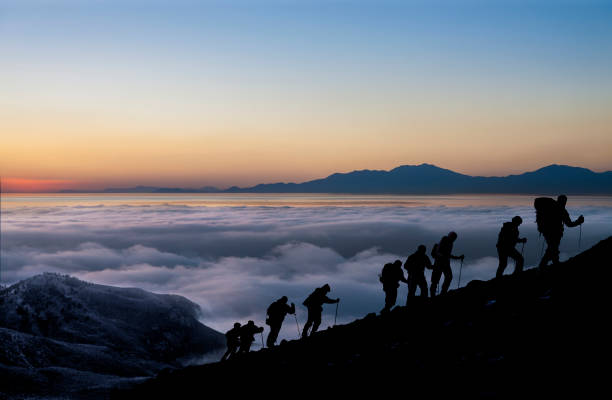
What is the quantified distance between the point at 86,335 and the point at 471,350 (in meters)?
81.4

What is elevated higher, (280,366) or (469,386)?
(469,386)

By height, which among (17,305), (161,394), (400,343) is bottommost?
(17,305)

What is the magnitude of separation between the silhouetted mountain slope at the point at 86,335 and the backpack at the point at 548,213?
97.4 ft

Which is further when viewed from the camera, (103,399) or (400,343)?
(103,399)

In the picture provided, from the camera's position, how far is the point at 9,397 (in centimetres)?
2861

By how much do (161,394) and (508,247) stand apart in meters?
13.1

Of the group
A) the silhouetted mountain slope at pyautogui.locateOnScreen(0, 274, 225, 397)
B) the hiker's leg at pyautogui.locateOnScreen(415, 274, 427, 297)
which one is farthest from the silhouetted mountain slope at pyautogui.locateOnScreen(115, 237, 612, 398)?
the silhouetted mountain slope at pyautogui.locateOnScreen(0, 274, 225, 397)

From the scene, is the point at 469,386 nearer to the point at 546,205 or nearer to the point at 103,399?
the point at 546,205

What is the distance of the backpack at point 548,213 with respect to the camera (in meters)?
14.3

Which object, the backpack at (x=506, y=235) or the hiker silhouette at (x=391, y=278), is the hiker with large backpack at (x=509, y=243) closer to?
the backpack at (x=506, y=235)

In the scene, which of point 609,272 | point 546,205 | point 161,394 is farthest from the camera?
point 161,394

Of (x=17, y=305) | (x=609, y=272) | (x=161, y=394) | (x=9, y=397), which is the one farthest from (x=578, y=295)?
(x=17, y=305)

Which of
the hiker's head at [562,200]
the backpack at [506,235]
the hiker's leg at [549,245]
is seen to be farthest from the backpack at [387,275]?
the hiker's head at [562,200]

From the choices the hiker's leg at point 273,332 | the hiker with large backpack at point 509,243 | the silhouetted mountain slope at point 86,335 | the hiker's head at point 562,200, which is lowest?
the silhouetted mountain slope at point 86,335
